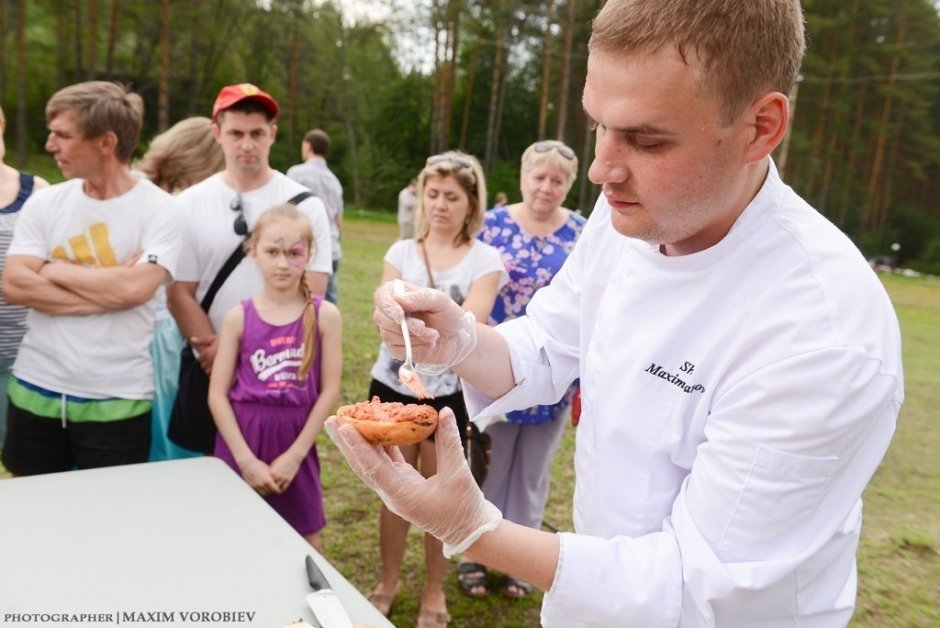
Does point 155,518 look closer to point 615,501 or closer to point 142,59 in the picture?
point 615,501

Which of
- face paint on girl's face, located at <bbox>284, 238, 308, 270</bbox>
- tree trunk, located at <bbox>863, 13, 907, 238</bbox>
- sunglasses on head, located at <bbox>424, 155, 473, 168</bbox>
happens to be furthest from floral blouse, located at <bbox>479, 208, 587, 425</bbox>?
tree trunk, located at <bbox>863, 13, 907, 238</bbox>

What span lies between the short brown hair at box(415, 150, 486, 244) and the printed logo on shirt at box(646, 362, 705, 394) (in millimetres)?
2020

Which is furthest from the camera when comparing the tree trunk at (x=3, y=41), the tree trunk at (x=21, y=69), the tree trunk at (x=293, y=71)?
the tree trunk at (x=293, y=71)

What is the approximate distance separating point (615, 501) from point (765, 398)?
407 millimetres

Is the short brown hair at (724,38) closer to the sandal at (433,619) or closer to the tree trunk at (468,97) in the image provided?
the sandal at (433,619)

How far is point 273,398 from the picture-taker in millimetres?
2855

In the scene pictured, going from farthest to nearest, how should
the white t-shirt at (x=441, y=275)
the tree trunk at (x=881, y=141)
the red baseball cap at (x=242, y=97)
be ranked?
the tree trunk at (x=881, y=141)
the red baseball cap at (x=242, y=97)
the white t-shirt at (x=441, y=275)

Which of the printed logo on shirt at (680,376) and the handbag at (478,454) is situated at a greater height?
the printed logo on shirt at (680,376)

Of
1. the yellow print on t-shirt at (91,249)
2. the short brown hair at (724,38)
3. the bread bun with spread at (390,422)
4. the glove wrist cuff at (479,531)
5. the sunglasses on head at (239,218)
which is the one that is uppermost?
the short brown hair at (724,38)

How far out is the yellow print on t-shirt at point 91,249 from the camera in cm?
279

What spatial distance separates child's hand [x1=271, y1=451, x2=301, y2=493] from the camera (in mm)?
2777

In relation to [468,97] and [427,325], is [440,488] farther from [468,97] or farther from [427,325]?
[468,97]

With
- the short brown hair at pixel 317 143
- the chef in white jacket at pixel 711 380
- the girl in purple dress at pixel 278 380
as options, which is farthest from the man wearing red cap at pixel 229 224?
the short brown hair at pixel 317 143

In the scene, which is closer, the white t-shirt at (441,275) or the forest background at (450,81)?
the white t-shirt at (441,275)
